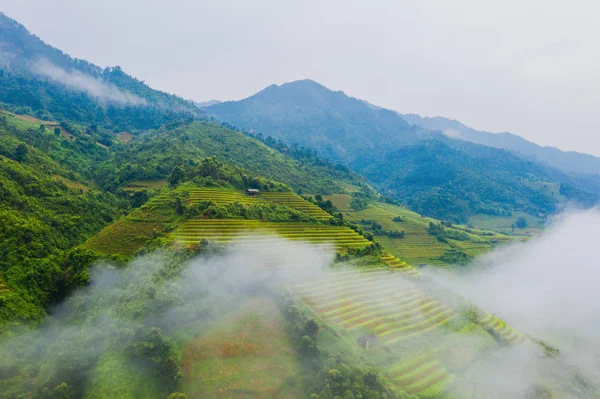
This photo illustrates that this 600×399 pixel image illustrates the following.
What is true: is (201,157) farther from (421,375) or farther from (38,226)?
(421,375)

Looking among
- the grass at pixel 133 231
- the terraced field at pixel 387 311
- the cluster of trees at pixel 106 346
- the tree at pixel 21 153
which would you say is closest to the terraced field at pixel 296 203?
the terraced field at pixel 387 311

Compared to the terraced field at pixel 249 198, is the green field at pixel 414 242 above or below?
below

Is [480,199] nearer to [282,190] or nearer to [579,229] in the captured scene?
[579,229]

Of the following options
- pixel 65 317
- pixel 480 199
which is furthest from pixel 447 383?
pixel 480 199

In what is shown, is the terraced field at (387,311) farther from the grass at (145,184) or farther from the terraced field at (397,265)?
the grass at (145,184)

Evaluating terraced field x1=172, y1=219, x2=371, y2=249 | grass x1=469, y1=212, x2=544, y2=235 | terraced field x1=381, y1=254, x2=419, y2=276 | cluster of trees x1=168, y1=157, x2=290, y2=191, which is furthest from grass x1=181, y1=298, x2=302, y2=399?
grass x1=469, y1=212, x2=544, y2=235

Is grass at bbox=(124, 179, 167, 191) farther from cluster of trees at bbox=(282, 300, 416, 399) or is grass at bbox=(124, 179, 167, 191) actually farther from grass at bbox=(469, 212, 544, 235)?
grass at bbox=(469, 212, 544, 235)

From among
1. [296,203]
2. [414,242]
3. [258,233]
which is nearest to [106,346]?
[258,233]
